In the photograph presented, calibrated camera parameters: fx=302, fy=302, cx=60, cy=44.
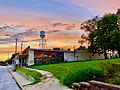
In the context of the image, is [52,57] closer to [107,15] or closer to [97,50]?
[97,50]

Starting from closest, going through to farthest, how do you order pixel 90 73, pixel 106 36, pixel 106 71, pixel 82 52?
pixel 106 71, pixel 90 73, pixel 106 36, pixel 82 52

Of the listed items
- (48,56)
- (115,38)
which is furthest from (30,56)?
(115,38)

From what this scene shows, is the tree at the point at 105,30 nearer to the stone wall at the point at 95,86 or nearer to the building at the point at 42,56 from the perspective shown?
the building at the point at 42,56

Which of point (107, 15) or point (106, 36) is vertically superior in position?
point (107, 15)

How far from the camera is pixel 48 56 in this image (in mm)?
78125

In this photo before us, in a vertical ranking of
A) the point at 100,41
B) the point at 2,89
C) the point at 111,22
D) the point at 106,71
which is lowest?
the point at 2,89

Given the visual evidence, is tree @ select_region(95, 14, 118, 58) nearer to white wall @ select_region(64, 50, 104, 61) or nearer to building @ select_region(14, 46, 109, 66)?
white wall @ select_region(64, 50, 104, 61)

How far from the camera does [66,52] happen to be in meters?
81.3

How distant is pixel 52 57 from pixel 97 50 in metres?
12.5

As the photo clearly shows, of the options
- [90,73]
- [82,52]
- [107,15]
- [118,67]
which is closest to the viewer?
[118,67]

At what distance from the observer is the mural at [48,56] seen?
252ft

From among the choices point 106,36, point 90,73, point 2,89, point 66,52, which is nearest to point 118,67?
point 90,73

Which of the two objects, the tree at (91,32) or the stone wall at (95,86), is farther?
the tree at (91,32)

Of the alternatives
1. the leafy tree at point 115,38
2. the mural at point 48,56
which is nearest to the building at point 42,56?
the mural at point 48,56
